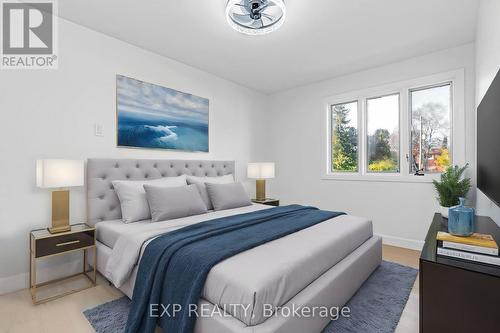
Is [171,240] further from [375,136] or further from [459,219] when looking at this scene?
[375,136]

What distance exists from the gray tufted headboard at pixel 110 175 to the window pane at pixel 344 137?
2.60 m

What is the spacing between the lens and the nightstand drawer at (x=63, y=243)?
6.61 ft

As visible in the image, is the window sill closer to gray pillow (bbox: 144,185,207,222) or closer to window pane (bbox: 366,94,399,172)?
window pane (bbox: 366,94,399,172)

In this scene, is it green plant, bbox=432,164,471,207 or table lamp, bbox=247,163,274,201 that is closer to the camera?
green plant, bbox=432,164,471,207

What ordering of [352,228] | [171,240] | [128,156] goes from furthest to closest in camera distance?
[128,156]
[352,228]
[171,240]

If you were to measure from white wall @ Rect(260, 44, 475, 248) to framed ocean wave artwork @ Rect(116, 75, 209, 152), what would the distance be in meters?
1.62

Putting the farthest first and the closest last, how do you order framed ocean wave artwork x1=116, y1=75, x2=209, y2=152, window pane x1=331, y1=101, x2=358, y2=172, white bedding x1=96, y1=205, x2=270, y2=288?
window pane x1=331, y1=101, x2=358, y2=172 → framed ocean wave artwork x1=116, y1=75, x2=209, y2=152 → white bedding x1=96, y1=205, x2=270, y2=288

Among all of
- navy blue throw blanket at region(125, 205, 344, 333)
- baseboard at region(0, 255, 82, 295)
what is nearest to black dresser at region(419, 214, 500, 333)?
navy blue throw blanket at region(125, 205, 344, 333)

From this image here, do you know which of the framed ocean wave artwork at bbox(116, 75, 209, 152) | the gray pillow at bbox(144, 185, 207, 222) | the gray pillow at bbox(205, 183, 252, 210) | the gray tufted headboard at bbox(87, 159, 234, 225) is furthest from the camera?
A: the gray pillow at bbox(205, 183, 252, 210)

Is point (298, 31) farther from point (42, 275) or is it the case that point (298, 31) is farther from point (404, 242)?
point (42, 275)

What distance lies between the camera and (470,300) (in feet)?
4.09

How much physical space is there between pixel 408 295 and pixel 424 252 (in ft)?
2.97

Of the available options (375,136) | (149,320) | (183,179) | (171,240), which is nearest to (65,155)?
(183,179)

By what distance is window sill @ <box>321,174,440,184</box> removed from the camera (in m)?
3.24
